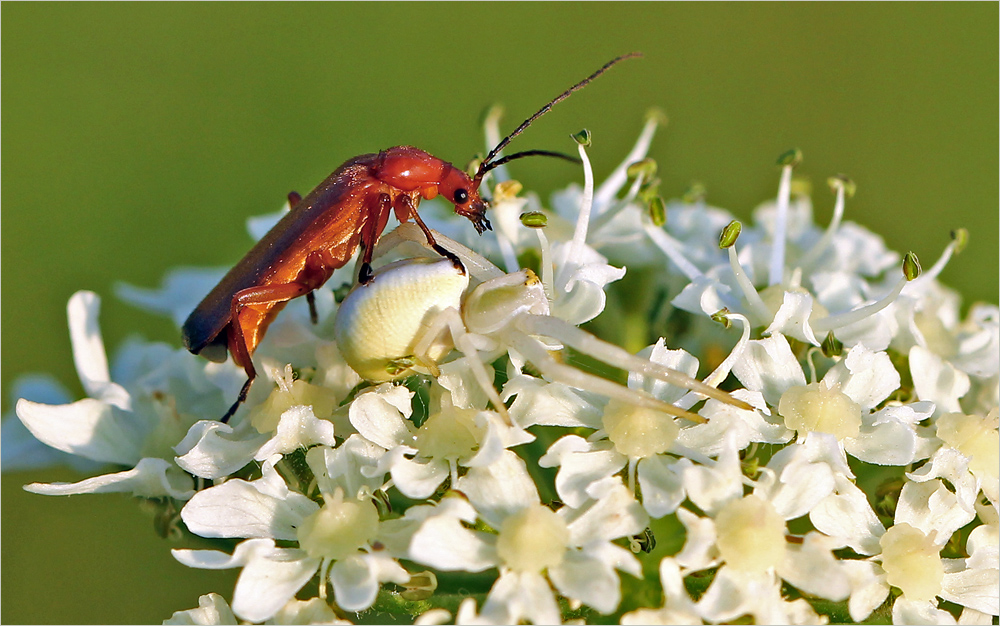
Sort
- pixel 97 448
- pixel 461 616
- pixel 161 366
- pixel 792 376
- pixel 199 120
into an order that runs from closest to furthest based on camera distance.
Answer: pixel 461 616, pixel 792 376, pixel 97 448, pixel 161 366, pixel 199 120

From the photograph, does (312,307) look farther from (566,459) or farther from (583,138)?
(566,459)

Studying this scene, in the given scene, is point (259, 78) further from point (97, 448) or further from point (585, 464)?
point (585, 464)

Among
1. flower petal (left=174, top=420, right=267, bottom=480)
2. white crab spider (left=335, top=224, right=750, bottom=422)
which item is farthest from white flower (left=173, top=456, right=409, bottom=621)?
white crab spider (left=335, top=224, right=750, bottom=422)

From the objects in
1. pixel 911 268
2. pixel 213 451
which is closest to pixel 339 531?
pixel 213 451

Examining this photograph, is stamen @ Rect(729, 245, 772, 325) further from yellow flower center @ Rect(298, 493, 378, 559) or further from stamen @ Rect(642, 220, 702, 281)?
yellow flower center @ Rect(298, 493, 378, 559)

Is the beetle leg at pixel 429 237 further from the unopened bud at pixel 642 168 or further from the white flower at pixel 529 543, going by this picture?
the unopened bud at pixel 642 168

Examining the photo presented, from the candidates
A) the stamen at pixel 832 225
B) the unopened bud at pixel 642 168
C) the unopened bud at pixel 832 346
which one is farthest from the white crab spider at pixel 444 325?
the stamen at pixel 832 225

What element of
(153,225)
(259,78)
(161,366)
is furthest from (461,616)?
(259,78)
